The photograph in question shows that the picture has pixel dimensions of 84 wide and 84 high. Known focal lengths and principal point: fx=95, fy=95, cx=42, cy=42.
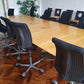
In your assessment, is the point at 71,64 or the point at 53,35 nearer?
the point at 71,64

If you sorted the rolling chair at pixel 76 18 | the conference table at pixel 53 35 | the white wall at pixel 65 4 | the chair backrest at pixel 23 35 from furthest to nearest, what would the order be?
the white wall at pixel 65 4 → the rolling chair at pixel 76 18 → the chair backrest at pixel 23 35 → the conference table at pixel 53 35

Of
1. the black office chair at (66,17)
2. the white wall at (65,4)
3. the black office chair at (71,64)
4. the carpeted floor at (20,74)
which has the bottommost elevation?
the carpeted floor at (20,74)

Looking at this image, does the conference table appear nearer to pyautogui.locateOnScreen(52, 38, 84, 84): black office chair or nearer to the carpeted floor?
pyautogui.locateOnScreen(52, 38, 84, 84): black office chair

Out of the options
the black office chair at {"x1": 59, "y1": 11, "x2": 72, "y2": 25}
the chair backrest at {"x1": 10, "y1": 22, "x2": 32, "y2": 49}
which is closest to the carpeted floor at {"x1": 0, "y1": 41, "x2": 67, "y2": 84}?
the chair backrest at {"x1": 10, "y1": 22, "x2": 32, "y2": 49}

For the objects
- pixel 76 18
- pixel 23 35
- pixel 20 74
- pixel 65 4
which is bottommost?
pixel 20 74

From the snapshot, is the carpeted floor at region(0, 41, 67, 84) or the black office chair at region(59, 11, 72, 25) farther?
the black office chair at region(59, 11, 72, 25)

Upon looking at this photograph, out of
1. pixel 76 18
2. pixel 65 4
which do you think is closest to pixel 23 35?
pixel 76 18

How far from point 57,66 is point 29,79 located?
847mm

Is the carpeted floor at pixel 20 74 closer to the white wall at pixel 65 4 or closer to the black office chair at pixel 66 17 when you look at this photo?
the black office chair at pixel 66 17

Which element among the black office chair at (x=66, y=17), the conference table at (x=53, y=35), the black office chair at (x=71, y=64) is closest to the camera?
the black office chair at (x=71, y=64)

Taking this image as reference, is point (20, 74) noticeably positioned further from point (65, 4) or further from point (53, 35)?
point (65, 4)

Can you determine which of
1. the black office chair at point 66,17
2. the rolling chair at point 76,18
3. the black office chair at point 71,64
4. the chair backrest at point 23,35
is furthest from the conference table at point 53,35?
the rolling chair at point 76,18

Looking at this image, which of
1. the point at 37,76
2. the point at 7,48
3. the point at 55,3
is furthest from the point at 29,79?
the point at 55,3

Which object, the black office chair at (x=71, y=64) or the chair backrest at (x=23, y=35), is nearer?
the black office chair at (x=71, y=64)
